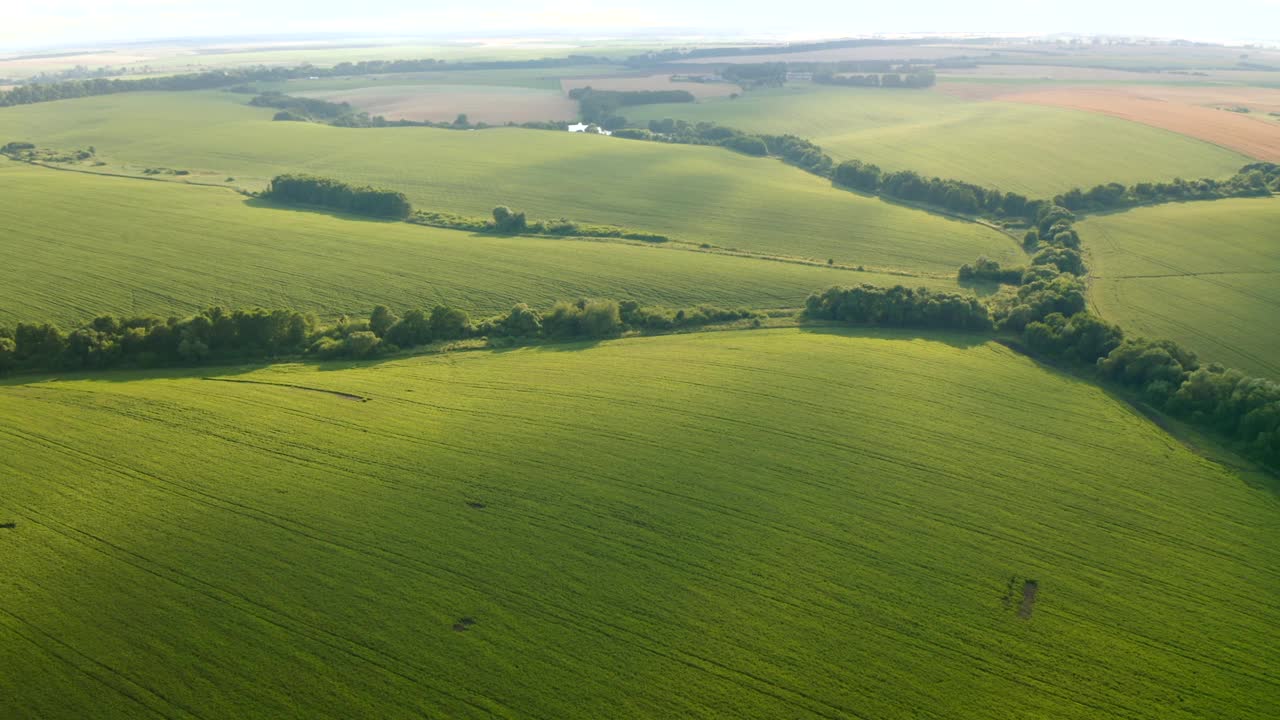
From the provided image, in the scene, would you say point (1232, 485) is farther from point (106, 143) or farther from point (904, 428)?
point (106, 143)

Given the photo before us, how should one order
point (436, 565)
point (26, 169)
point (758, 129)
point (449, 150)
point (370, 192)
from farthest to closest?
1. point (758, 129)
2. point (449, 150)
3. point (26, 169)
4. point (370, 192)
5. point (436, 565)

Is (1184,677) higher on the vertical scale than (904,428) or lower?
lower

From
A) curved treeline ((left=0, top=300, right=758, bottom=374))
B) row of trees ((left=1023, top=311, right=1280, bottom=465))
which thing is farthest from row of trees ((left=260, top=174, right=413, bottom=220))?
row of trees ((left=1023, top=311, right=1280, bottom=465))

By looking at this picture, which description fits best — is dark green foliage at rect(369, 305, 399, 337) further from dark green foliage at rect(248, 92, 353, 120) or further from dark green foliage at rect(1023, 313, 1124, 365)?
dark green foliage at rect(248, 92, 353, 120)

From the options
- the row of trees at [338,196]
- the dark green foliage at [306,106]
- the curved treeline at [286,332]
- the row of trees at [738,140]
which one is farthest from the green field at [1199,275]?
the dark green foliage at [306,106]

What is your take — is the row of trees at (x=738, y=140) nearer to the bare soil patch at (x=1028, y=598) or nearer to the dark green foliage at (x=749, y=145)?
the dark green foliage at (x=749, y=145)

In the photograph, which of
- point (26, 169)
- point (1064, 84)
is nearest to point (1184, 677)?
point (26, 169)
